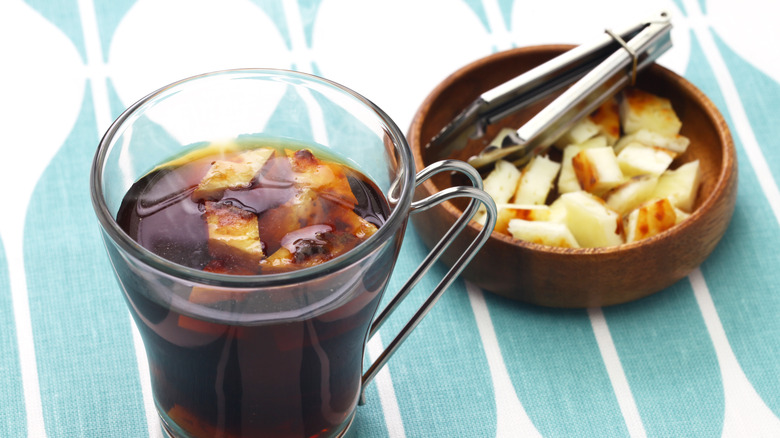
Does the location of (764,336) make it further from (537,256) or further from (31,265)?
(31,265)

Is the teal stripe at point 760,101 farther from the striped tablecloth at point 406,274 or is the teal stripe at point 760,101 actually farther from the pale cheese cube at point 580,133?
the pale cheese cube at point 580,133

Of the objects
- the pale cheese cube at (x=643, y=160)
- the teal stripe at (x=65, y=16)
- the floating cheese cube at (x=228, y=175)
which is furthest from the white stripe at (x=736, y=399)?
the teal stripe at (x=65, y=16)

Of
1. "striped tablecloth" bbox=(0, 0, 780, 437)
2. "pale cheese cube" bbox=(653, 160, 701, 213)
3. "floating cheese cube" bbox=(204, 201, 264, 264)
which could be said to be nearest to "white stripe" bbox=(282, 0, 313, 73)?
"striped tablecloth" bbox=(0, 0, 780, 437)

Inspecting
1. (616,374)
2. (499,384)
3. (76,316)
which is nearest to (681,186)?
(616,374)

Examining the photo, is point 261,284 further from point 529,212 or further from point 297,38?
point 297,38

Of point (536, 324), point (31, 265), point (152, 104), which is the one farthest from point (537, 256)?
point (31, 265)
